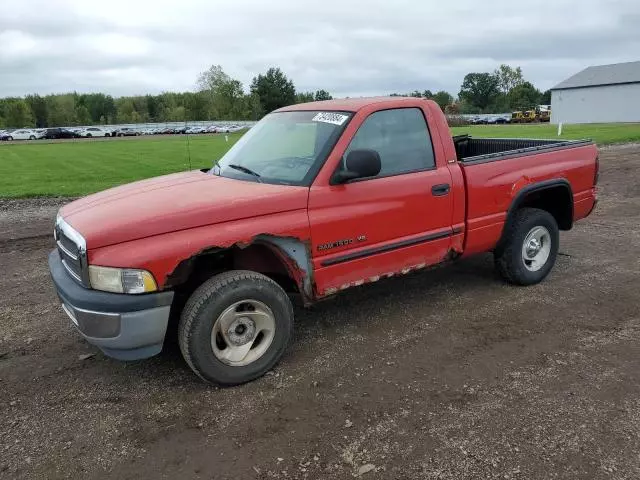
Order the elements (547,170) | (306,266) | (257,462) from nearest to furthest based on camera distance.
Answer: (257,462)
(306,266)
(547,170)

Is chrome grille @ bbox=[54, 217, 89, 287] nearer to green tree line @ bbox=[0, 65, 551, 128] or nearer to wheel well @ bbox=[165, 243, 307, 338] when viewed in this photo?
wheel well @ bbox=[165, 243, 307, 338]

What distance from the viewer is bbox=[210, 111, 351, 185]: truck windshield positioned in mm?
4164

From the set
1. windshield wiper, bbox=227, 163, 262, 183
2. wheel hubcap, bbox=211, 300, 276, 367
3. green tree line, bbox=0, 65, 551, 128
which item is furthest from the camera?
green tree line, bbox=0, 65, 551, 128

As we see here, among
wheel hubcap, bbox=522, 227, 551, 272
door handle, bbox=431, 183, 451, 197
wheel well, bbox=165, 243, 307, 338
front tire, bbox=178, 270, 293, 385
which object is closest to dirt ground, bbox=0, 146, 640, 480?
front tire, bbox=178, 270, 293, 385

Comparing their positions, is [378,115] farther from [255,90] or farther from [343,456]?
[255,90]

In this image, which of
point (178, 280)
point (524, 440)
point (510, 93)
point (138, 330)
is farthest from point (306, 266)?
point (510, 93)

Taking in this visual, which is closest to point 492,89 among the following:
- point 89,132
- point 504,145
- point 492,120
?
point 492,120

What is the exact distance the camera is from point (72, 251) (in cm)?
364

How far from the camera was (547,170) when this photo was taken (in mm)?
5414

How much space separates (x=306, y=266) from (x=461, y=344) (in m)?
1.42

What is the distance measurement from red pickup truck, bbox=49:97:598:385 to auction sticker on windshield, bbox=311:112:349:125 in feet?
0.04

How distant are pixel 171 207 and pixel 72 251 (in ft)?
2.41

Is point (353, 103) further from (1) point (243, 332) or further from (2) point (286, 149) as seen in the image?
(1) point (243, 332)

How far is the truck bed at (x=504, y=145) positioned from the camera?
543cm
